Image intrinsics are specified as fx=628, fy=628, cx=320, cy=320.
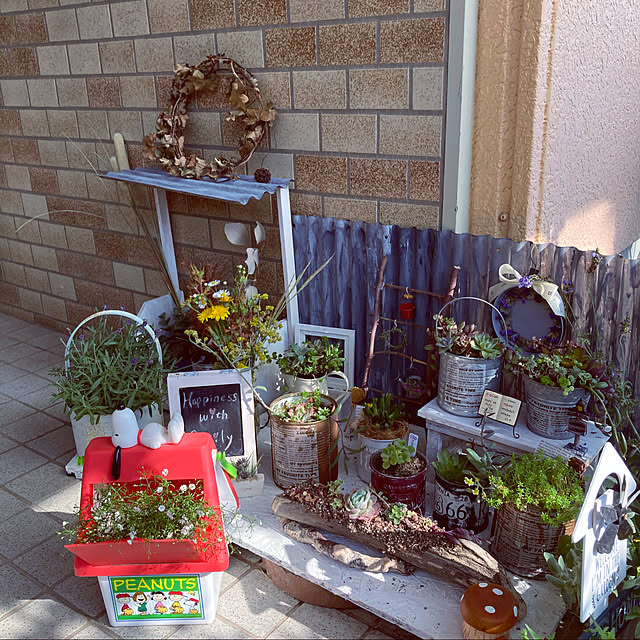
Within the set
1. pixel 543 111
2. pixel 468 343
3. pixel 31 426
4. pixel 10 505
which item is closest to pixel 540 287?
pixel 468 343

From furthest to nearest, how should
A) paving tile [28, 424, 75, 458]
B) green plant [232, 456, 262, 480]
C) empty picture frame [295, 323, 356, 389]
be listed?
paving tile [28, 424, 75, 458] < empty picture frame [295, 323, 356, 389] < green plant [232, 456, 262, 480]

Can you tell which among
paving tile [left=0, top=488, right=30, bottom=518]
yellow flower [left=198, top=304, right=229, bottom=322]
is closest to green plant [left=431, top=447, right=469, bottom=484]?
yellow flower [left=198, top=304, right=229, bottom=322]

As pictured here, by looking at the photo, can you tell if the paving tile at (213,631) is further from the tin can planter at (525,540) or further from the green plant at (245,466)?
the tin can planter at (525,540)

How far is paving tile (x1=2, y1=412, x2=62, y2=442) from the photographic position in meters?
3.45

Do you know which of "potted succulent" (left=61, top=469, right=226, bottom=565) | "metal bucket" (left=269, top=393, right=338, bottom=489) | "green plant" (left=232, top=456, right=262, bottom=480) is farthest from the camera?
"green plant" (left=232, top=456, right=262, bottom=480)

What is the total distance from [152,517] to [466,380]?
1284 millimetres

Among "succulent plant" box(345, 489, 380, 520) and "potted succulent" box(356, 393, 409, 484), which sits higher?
"potted succulent" box(356, 393, 409, 484)

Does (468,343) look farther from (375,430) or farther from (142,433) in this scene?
(142,433)

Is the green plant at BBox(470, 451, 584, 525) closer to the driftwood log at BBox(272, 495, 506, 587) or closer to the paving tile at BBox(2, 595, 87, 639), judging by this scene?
the driftwood log at BBox(272, 495, 506, 587)

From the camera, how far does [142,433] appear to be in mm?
2250

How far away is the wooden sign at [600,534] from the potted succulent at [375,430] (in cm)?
90

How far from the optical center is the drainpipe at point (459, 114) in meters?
2.49

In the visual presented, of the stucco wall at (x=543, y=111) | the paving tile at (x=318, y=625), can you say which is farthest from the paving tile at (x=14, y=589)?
the stucco wall at (x=543, y=111)

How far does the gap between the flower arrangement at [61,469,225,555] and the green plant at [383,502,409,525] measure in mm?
→ 609
